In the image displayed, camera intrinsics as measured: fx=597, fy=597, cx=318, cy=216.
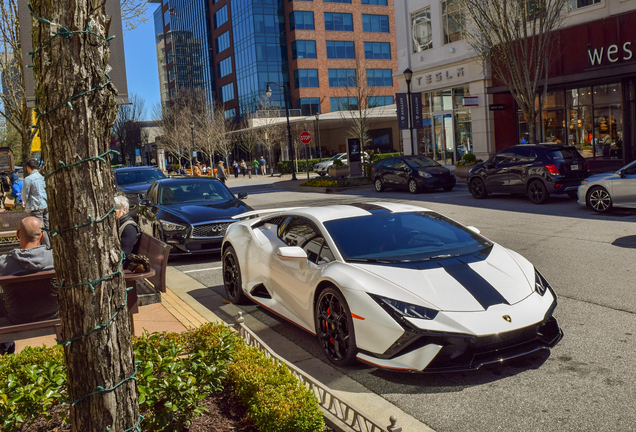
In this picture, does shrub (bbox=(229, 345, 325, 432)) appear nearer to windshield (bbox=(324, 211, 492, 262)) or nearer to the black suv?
windshield (bbox=(324, 211, 492, 262))

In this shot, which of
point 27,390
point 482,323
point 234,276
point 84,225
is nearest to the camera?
point 84,225

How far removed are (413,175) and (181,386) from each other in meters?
20.3

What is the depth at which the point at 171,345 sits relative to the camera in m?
4.11

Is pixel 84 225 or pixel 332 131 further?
pixel 332 131

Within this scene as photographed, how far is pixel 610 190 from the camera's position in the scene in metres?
14.3

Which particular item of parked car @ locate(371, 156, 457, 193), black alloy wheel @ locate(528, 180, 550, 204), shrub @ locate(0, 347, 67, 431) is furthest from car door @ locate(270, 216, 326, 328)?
parked car @ locate(371, 156, 457, 193)

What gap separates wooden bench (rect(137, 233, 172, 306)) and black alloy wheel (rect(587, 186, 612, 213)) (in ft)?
36.9

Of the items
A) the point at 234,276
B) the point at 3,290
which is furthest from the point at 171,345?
the point at 234,276

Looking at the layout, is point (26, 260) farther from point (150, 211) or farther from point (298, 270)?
point (150, 211)

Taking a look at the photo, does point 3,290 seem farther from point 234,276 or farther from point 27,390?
point 234,276

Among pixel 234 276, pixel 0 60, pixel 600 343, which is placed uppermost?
pixel 0 60

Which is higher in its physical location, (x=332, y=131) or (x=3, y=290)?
(x=332, y=131)

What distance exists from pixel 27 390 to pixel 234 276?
169 inches

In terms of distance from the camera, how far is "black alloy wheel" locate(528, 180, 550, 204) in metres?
17.1
